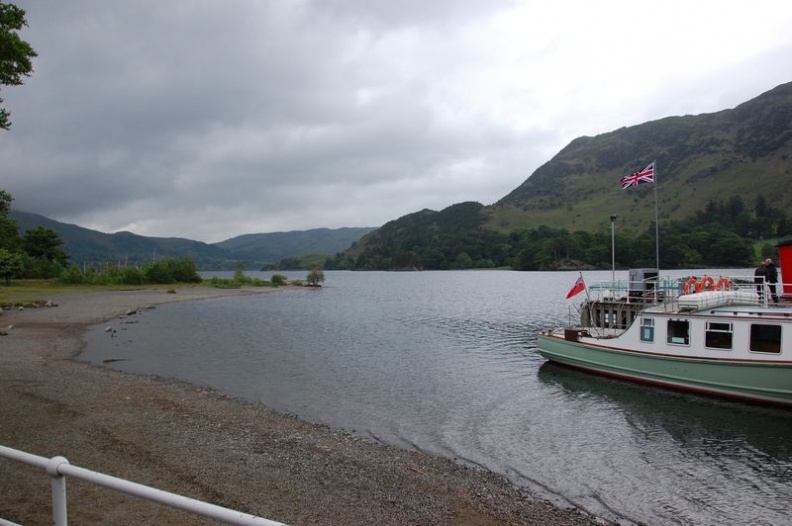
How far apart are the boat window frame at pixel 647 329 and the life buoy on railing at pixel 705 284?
5.51 metres

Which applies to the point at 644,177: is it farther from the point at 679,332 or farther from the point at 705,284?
the point at 679,332

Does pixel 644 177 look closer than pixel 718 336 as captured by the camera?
No

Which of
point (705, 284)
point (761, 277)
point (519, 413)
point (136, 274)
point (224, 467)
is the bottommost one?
point (519, 413)

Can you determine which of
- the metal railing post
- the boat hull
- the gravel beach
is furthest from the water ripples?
the metal railing post

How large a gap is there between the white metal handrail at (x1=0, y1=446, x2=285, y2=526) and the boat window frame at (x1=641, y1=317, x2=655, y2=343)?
28.2m

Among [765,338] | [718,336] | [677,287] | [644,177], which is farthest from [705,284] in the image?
[644,177]

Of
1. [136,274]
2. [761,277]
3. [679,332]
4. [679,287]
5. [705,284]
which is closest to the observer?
[679,332]

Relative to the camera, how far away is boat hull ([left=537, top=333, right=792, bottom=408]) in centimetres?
2377

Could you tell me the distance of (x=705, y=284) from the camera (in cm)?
3119

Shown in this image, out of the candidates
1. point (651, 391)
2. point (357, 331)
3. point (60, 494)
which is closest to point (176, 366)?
point (357, 331)

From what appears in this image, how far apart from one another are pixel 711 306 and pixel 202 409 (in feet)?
86.4

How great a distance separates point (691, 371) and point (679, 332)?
2090 mm

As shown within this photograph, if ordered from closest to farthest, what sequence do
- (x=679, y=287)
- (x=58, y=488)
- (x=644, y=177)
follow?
(x=58, y=488), (x=679, y=287), (x=644, y=177)

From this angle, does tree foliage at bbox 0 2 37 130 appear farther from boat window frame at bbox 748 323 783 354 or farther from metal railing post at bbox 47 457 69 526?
boat window frame at bbox 748 323 783 354
